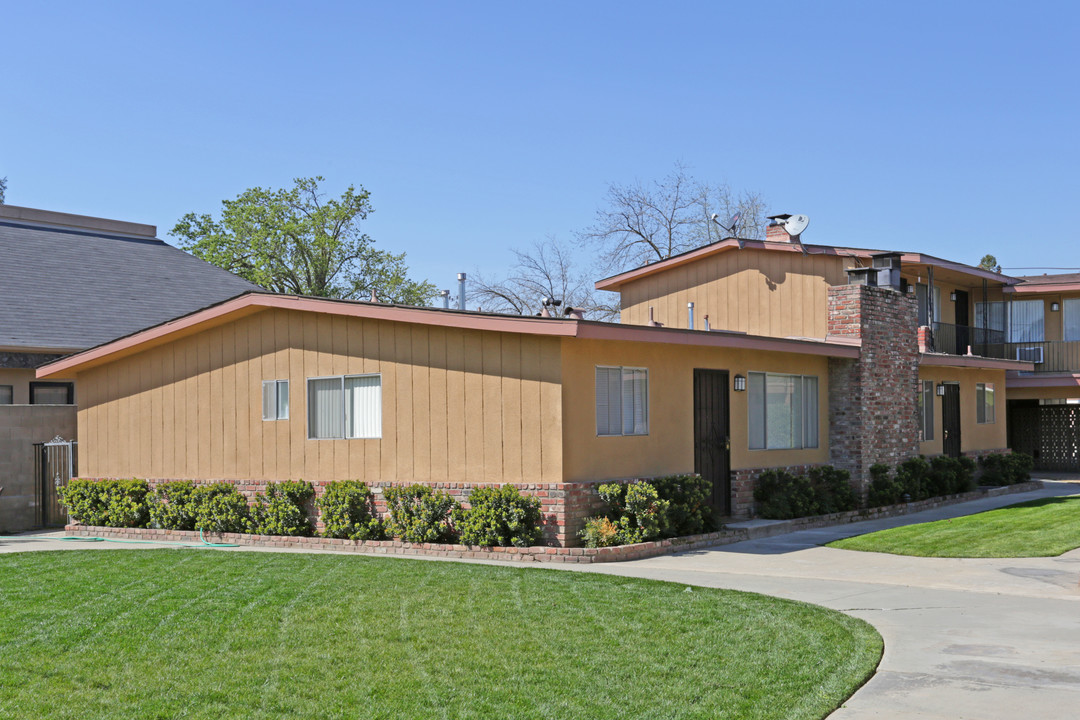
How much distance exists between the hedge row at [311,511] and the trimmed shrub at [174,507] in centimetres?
2

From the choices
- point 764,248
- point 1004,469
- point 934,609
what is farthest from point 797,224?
point 934,609

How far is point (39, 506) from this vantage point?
19.3 m

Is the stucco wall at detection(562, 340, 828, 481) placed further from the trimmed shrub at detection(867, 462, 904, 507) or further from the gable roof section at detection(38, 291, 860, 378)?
the trimmed shrub at detection(867, 462, 904, 507)

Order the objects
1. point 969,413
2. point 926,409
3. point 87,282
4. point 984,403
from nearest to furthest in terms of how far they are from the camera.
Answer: point 926,409 < point 87,282 < point 969,413 < point 984,403

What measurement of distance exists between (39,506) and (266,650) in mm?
13249

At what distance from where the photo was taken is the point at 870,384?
65.4ft

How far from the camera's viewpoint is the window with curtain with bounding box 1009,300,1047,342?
32.0 metres

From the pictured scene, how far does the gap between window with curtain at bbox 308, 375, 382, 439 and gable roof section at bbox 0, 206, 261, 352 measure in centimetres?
770

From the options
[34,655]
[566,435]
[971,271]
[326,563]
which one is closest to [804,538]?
[566,435]

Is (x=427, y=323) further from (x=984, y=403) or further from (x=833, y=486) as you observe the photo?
(x=984, y=403)

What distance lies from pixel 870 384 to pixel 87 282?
17.5m

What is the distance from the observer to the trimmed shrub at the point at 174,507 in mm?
17609

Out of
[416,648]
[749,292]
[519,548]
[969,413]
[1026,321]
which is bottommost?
[519,548]

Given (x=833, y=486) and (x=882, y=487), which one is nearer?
(x=833, y=486)
